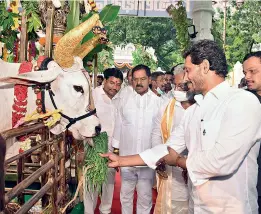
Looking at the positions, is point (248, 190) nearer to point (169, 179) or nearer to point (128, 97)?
point (169, 179)

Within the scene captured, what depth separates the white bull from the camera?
3.28 metres

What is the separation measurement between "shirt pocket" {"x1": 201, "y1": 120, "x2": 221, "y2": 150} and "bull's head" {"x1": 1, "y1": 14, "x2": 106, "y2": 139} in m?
1.43

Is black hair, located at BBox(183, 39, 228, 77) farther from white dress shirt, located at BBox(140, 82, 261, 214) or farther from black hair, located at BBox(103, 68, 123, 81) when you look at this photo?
black hair, located at BBox(103, 68, 123, 81)

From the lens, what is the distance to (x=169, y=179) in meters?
4.30

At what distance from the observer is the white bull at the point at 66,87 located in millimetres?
3275

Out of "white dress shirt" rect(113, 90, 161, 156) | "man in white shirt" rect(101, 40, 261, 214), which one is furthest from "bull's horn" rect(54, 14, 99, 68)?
"white dress shirt" rect(113, 90, 161, 156)

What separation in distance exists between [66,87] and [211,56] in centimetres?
152

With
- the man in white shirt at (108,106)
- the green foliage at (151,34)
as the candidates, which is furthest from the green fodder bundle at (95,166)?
the green foliage at (151,34)

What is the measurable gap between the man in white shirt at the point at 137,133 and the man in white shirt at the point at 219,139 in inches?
102

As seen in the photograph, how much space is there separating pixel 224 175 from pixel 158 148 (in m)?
0.69

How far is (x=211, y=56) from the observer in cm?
239

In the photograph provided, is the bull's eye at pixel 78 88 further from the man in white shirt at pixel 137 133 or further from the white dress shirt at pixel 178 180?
the man in white shirt at pixel 137 133

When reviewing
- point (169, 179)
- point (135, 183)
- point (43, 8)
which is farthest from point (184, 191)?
point (43, 8)

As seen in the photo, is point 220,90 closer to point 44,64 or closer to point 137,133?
point 44,64
